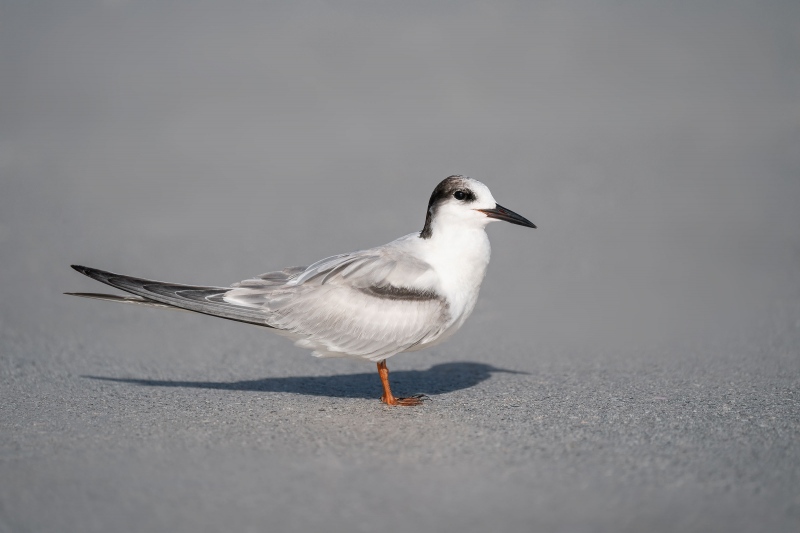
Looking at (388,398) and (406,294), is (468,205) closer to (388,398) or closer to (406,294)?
(406,294)

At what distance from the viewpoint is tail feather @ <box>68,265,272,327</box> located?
167 inches

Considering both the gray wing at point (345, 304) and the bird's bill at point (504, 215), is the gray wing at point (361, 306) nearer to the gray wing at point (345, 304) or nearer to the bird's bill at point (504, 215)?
the gray wing at point (345, 304)

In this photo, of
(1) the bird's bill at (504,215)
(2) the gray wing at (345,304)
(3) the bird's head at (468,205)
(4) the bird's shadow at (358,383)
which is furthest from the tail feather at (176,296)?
(1) the bird's bill at (504,215)

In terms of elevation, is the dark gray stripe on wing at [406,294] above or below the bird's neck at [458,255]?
below

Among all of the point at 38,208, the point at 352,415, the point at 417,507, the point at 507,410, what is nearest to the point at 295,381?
the point at 352,415

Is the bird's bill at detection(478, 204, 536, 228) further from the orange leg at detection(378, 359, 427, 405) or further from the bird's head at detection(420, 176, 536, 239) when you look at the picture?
the orange leg at detection(378, 359, 427, 405)

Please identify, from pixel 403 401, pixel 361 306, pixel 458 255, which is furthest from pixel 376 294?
pixel 403 401

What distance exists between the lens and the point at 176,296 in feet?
14.0

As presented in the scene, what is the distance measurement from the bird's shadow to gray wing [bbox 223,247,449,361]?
49 centimetres

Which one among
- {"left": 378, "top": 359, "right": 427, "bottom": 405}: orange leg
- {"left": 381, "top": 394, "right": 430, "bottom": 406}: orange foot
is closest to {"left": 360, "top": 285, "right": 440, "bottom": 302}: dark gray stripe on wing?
{"left": 378, "top": 359, "right": 427, "bottom": 405}: orange leg

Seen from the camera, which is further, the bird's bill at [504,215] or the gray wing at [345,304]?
the bird's bill at [504,215]

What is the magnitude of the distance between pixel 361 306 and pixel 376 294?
0.10 meters

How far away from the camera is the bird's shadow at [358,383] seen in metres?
4.82

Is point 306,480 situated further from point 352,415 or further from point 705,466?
point 705,466
